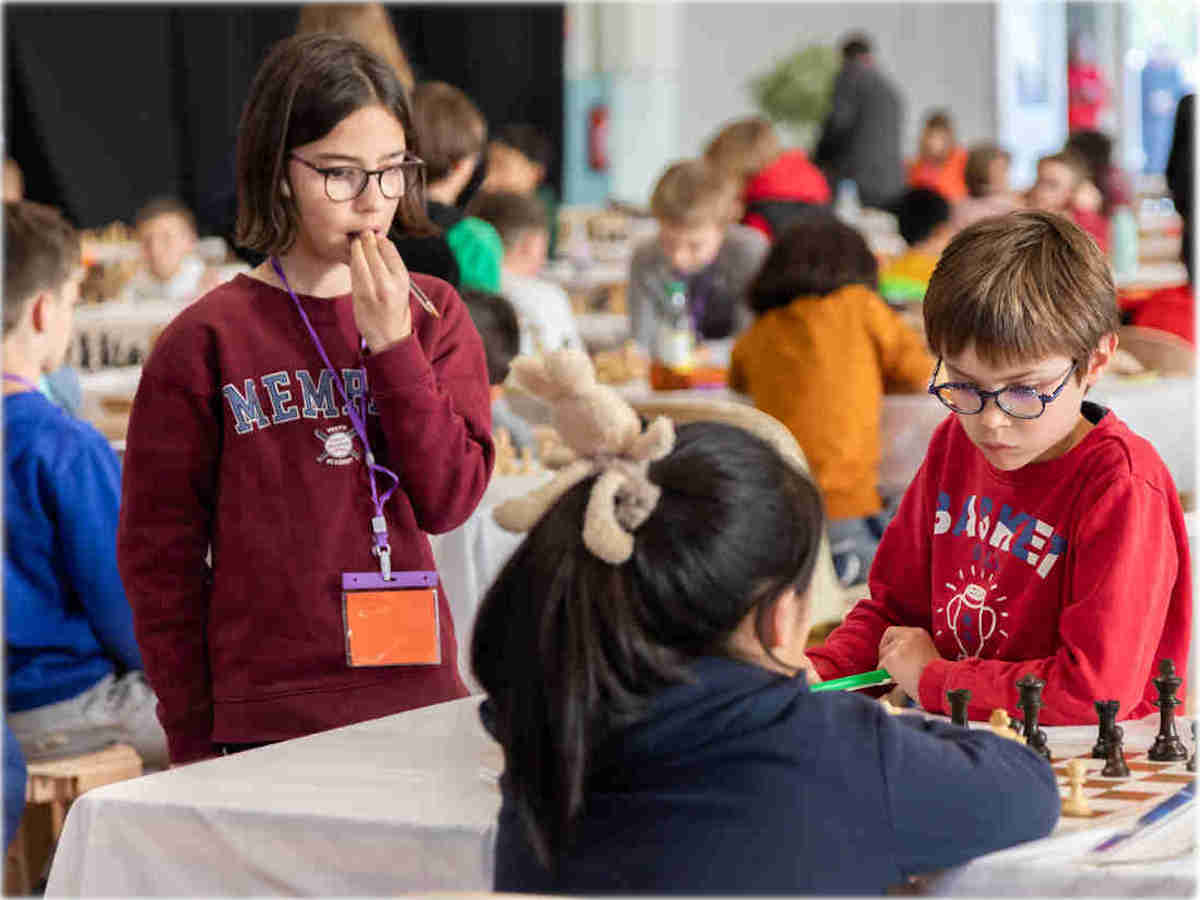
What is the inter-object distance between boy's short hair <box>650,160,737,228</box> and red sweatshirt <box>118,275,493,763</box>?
411cm

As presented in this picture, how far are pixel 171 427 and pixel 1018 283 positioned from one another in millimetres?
1009

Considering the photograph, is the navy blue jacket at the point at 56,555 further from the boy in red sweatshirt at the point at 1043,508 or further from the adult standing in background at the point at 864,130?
the adult standing in background at the point at 864,130

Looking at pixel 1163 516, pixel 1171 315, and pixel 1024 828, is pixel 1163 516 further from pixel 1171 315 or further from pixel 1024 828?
pixel 1171 315

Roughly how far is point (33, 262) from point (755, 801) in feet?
7.34

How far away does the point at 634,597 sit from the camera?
1.44 m

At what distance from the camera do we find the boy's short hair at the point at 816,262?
4.82 meters

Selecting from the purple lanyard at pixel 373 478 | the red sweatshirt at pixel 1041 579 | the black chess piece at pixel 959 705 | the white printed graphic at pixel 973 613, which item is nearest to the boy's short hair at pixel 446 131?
the purple lanyard at pixel 373 478

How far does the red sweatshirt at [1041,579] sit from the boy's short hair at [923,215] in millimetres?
6198

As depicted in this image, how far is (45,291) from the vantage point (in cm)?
329

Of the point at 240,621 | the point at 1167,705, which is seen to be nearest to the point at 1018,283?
the point at 1167,705

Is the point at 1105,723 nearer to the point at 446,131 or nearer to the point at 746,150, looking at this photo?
the point at 446,131

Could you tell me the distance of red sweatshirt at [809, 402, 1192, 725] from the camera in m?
1.97

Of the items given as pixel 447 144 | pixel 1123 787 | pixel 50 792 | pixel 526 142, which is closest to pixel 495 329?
pixel 447 144

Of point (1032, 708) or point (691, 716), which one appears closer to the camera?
point (691, 716)
